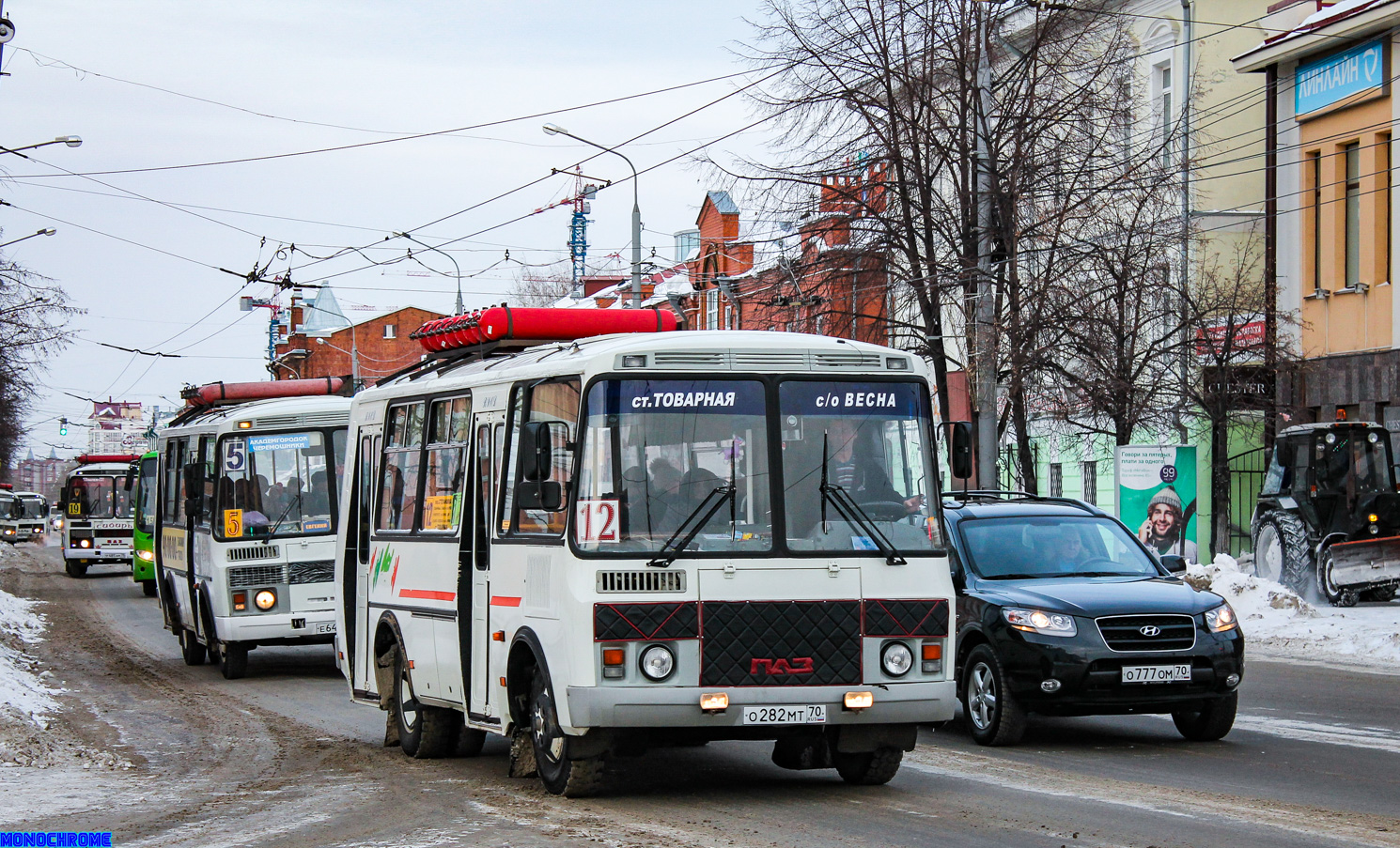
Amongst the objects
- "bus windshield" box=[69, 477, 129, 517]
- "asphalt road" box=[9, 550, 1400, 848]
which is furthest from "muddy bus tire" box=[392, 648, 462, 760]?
"bus windshield" box=[69, 477, 129, 517]

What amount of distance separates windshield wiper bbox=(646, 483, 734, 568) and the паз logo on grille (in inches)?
27.1

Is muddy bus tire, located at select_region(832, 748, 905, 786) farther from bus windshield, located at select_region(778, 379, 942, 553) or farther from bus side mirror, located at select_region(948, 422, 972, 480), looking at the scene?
bus side mirror, located at select_region(948, 422, 972, 480)

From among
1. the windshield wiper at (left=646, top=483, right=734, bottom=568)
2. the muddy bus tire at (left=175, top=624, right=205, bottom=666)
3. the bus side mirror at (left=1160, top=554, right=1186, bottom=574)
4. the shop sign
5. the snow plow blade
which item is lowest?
the muddy bus tire at (left=175, top=624, right=205, bottom=666)

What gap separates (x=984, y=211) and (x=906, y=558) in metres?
20.4

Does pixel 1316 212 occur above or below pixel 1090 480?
above

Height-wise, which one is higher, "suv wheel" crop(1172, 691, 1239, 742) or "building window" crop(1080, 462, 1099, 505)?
"building window" crop(1080, 462, 1099, 505)

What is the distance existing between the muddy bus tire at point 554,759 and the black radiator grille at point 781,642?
89cm

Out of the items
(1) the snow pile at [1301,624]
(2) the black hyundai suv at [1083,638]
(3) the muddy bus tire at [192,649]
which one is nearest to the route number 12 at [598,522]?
(2) the black hyundai suv at [1083,638]

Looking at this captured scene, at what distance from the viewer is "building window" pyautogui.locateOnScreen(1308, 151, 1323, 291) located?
106 feet

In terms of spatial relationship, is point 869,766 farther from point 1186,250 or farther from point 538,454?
point 1186,250

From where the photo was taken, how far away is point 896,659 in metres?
9.30

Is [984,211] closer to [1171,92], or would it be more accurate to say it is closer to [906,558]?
[1171,92]

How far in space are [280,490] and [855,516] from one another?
10809mm

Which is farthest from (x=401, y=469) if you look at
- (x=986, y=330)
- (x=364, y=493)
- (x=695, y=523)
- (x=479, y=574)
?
(x=986, y=330)
